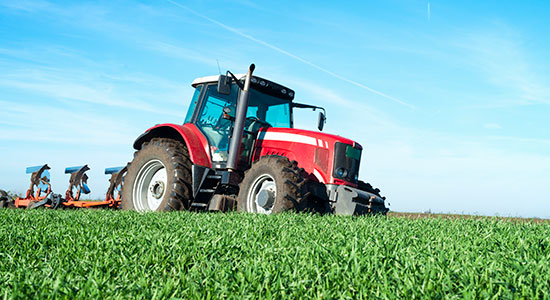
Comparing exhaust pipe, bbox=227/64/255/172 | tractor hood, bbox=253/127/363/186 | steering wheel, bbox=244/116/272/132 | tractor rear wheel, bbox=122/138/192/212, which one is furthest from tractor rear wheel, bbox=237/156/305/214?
tractor rear wheel, bbox=122/138/192/212

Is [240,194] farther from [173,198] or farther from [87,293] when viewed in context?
[87,293]

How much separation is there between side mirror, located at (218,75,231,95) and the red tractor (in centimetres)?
1

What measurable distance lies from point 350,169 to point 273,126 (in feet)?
4.86

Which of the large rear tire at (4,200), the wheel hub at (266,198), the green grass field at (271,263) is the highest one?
the wheel hub at (266,198)

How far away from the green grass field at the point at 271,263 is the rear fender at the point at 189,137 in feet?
9.74

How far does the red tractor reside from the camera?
6.49 metres

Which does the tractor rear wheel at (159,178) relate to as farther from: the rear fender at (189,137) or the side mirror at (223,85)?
the side mirror at (223,85)

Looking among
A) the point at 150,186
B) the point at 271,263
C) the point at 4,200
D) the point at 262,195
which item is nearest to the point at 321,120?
the point at 262,195

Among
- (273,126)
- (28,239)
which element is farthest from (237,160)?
(28,239)

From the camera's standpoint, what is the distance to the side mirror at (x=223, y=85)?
6.59 meters

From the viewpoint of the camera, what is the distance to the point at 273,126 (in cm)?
773

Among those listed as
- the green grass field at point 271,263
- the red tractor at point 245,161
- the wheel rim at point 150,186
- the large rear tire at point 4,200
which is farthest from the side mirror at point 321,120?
the large rear tire at point 4,200

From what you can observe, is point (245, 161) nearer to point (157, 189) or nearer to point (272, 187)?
point (272, 187)

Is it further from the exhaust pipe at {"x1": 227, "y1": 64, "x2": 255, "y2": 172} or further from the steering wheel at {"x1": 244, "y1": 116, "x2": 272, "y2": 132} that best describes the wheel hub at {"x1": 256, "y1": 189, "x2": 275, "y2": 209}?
the steering wheel at {"x1": 244, "y1": 116, "x2": 272, "y2": 132}
